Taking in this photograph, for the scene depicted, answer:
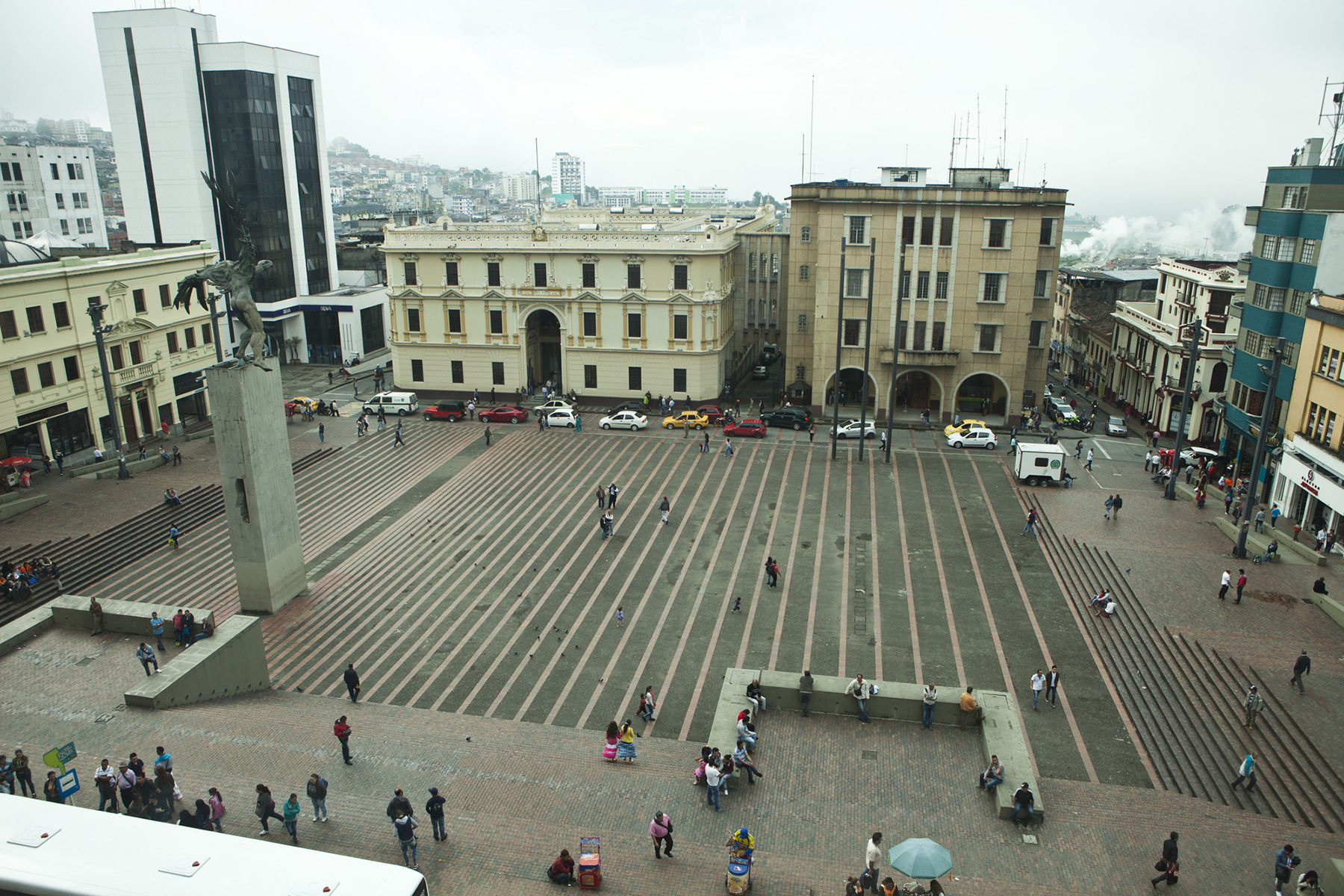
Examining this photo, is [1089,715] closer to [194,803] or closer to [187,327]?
[194,803]

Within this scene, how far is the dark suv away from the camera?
5412 centimetres

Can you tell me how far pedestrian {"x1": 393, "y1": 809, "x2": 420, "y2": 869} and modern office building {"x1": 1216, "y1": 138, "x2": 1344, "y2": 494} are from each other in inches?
1587

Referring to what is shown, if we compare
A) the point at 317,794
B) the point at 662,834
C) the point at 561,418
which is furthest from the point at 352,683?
the point at 561,418

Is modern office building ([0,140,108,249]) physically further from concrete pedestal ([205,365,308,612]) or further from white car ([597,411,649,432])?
concrete pedestal ([205,365,308,612])

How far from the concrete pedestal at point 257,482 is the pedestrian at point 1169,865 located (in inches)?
1087

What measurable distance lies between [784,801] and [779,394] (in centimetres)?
4777

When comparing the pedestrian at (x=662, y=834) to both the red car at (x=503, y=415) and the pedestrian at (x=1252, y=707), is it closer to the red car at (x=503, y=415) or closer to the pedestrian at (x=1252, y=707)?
the pedestrian at (x=1252, y=707)

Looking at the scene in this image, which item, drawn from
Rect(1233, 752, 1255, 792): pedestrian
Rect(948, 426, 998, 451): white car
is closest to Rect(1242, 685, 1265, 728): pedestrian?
Rect(1233, 752, 1255, 792): pedestrian

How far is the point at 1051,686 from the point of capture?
2400 cm

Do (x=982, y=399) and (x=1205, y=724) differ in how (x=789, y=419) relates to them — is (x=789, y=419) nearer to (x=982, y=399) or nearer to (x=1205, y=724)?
(x=982, y=399)

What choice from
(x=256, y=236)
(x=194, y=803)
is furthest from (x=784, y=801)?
(x=256, y=236)

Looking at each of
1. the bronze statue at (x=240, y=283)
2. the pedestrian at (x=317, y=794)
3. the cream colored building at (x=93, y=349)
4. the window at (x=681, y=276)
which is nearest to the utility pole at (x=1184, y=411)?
the window at (x=681, y=276)

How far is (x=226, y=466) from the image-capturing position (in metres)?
28.6

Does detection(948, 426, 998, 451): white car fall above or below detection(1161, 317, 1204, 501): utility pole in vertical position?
below
